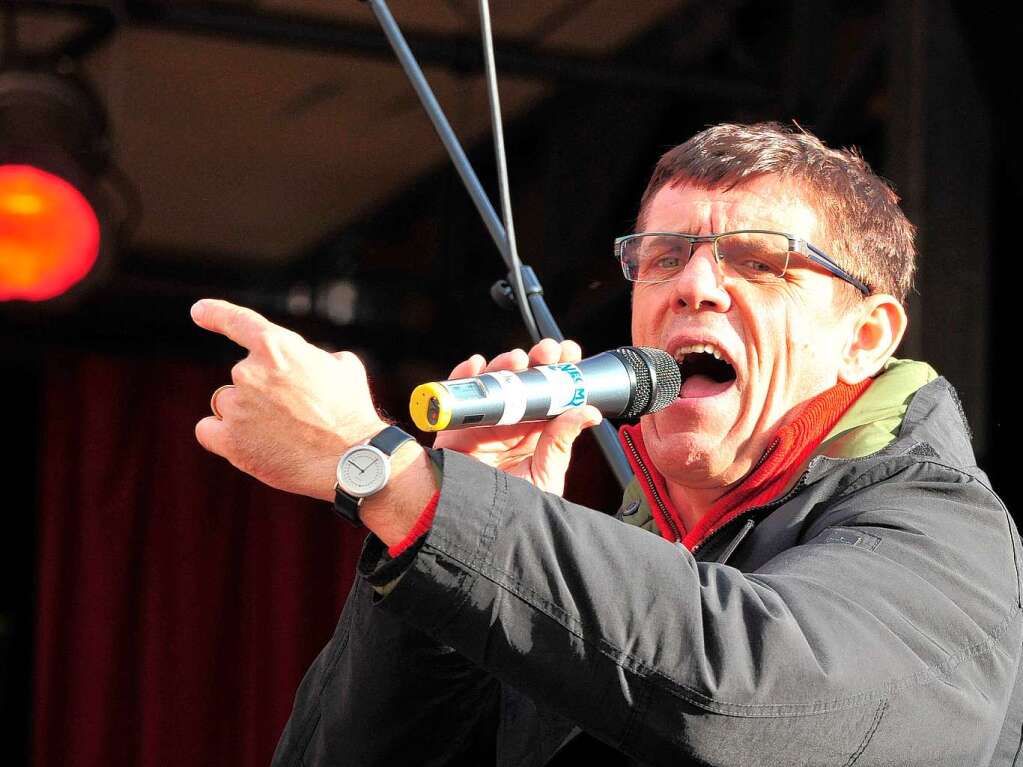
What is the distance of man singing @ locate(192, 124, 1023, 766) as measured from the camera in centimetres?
130

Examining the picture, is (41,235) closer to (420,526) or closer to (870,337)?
(870,337)

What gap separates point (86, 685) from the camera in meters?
5.63

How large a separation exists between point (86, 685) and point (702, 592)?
4.75 metres

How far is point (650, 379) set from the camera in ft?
5.74

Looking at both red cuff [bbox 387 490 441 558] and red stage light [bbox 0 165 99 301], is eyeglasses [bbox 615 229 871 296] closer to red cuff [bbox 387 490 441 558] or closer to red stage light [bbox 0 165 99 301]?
red cuff [bbox 387 490 441 558]

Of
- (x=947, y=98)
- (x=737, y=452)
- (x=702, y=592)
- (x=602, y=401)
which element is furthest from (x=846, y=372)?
(x=947, y=98)

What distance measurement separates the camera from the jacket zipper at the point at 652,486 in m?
2.16

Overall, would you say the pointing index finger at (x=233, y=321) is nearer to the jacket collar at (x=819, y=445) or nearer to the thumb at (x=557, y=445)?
the thumb at (x=557, y=445)

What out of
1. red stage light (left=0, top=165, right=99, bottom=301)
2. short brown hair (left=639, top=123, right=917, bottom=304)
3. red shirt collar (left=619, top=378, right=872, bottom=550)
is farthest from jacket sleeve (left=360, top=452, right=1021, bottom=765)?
red stage light (left=0, top=165, right=99, bottom=301)

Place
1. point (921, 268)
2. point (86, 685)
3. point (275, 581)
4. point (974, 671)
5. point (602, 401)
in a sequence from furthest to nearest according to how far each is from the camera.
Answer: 1. point (275, 581)
2. point (86, 685)
3. point (921, 268)
4. point (602, 401)
5. point (974, 671)

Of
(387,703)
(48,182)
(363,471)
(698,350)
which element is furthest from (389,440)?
(48,182)

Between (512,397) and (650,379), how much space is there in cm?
28

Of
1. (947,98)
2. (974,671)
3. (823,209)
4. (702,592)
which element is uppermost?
(947,98)

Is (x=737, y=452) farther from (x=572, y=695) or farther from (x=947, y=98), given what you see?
(x=947, y=98)
